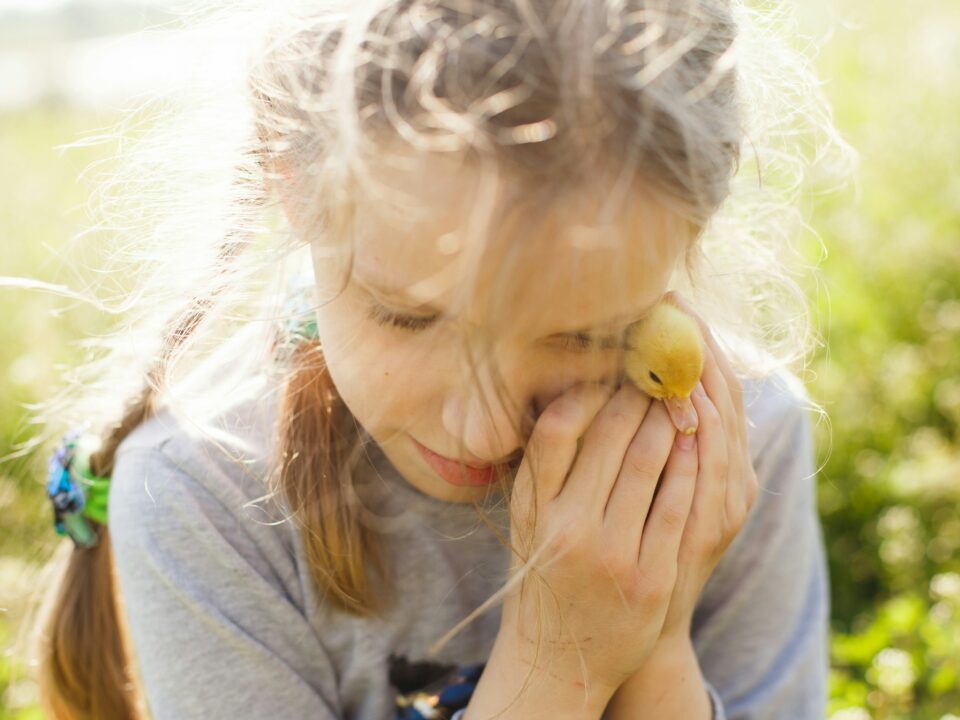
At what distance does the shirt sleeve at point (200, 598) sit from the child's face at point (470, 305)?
432 mm

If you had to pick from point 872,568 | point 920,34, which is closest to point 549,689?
point 872,568

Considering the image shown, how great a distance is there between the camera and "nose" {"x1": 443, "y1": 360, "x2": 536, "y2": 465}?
1.56 metres

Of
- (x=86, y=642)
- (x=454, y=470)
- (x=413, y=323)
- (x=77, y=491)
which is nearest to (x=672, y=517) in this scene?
(x=454, y=470)

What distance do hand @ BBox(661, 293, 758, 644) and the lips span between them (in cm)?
40

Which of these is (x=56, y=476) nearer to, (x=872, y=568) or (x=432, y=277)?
(x=432, y=277)

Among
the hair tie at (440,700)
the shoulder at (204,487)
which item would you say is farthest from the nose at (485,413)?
the hair tie at (440,700)

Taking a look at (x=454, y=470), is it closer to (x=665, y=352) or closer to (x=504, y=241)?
(x=665, y=352)

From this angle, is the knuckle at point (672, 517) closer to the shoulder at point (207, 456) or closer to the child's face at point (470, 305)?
the child's face at point (470, 305)

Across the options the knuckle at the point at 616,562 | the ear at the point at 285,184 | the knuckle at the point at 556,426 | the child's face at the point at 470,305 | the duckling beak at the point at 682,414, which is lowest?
the knuckle at the point at 616,562

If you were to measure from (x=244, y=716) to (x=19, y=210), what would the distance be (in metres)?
4.62

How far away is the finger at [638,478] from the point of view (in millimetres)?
1803

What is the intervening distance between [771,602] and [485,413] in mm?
1090

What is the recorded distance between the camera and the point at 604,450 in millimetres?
1789

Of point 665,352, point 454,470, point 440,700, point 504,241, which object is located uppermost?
point 504,241
